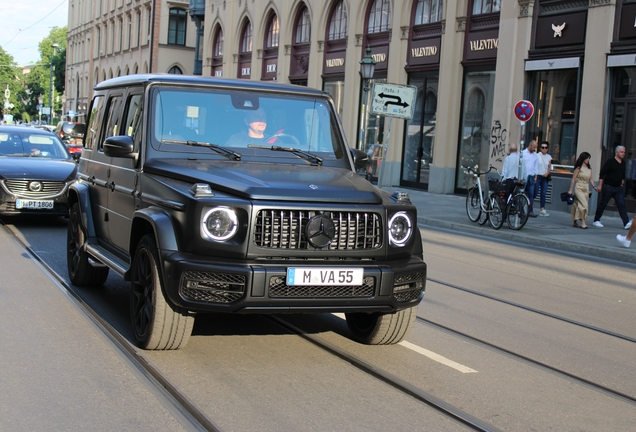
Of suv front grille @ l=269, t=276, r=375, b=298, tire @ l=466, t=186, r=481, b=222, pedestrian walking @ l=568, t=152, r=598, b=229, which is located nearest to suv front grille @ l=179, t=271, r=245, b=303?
suv front grille @ l=269, t=276, r=375, b=298

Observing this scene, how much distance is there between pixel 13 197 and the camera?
12.8 metres

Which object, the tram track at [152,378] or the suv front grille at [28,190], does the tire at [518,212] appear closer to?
the suv front grille at [28,190]

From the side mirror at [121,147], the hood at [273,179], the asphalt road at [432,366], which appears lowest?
the asphalt road at [432,366]

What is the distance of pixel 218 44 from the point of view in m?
46.9

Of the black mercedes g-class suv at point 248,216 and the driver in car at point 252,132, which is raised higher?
the driver in car at point 252,132

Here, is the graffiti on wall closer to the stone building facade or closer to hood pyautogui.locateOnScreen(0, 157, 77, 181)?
hood pyautogui.locateOnScreen(0, 157, 77, 181)

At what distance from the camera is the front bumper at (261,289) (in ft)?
16.7

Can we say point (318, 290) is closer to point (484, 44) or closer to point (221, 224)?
point (221, 224)

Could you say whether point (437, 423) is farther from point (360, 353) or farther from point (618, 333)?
point (618, 333)

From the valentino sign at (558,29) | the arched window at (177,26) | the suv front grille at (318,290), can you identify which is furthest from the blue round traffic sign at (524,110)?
the arched window at (177,26)

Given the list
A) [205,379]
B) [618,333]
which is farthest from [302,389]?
[618,333]

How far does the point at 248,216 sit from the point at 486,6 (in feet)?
70.7

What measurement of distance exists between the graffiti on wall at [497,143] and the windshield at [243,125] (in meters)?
17.3

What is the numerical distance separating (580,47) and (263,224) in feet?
59.0
